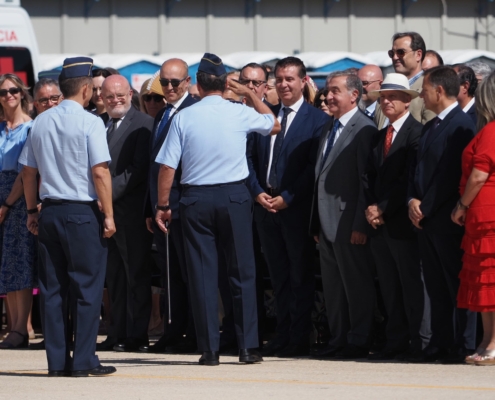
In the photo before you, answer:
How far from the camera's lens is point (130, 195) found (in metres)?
9.73

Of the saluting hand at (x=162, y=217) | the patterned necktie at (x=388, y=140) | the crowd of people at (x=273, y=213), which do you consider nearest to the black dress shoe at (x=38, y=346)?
the crowd of people at (x=273, y=213)

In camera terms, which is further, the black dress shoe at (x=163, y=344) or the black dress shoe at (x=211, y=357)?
the black dress shoe at (x=163, y=344)

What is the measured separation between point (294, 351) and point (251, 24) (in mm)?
24177

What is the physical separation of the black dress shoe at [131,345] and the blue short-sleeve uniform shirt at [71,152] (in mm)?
2249

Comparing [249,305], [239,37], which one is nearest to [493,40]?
[239,37]

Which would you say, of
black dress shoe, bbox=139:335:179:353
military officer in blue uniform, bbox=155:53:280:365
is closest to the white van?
black dress shoe, bbox=139:335:179:353

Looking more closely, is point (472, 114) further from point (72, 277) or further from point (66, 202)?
point (72, 277)

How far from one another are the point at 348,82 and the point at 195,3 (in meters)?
23.9

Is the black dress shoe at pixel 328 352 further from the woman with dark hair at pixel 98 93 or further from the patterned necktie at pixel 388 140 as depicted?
the woman with dark hair at pixel 98 93

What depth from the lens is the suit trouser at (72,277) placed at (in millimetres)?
7730

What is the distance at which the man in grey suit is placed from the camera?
8898 mm

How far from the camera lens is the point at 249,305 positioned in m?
8.42

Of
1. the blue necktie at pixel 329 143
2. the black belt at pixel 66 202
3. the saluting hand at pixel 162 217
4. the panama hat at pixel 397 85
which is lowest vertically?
the saluting hand at pixel 162 217

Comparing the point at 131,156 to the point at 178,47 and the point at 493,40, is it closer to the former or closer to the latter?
the point at 178,47
